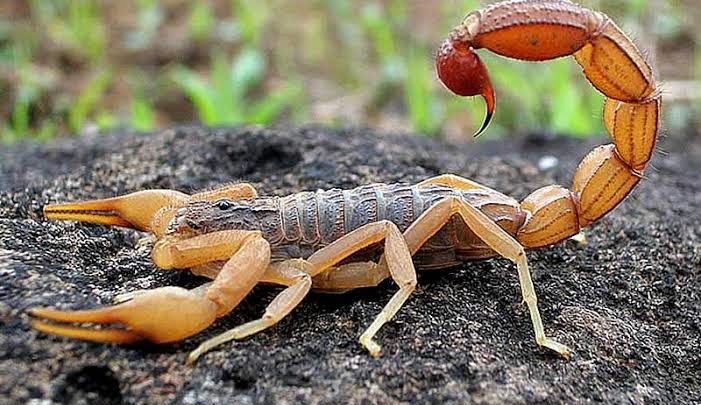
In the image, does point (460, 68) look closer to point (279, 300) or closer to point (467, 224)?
point (467, 224)

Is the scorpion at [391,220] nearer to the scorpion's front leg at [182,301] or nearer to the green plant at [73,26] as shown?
the scorpion's front leg at [182,301]

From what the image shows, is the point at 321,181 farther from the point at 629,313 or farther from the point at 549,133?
the point at 549,133

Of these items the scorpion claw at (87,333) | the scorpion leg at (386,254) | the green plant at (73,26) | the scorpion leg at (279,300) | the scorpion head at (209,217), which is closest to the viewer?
the scorpion claw at (87,333)

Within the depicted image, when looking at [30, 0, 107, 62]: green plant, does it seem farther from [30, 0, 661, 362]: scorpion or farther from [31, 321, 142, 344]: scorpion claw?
[31, 321, 142, 344]: scorpion claw

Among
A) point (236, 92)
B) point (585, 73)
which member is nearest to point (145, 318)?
point (585, 73)

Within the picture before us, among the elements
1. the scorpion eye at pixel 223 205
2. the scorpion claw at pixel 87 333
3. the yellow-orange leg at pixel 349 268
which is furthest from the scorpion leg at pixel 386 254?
the scorpion claw at pixel 87 333

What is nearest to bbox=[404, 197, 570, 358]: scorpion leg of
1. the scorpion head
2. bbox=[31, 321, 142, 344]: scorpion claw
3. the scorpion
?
the scorpion

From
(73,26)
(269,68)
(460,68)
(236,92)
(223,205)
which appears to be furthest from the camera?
(269,68)
